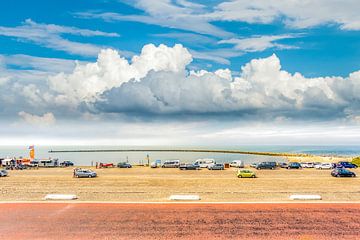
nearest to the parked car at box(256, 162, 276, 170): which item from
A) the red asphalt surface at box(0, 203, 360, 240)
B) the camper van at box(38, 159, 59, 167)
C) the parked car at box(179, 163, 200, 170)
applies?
the parked car at box(179, 163, 200, 170)

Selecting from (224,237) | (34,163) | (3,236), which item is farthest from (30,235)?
(34,163)

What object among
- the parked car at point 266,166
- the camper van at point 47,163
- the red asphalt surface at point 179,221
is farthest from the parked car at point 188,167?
the red asphalt surface at point 179,221

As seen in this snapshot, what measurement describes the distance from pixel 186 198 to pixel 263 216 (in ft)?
22.8

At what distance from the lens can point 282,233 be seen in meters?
19.1

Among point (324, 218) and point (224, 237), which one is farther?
point (324, 218)

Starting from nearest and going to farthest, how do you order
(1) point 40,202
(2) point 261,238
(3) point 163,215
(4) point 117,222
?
1. (2) point 261,238
2. (4) point 117,222
3. (3) point 163,215
4. (1) point 40,202

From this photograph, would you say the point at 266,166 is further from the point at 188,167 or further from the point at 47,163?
the point at 47,163

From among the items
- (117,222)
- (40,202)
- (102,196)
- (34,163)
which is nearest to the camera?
(117,222)

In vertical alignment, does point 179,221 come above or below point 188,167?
below

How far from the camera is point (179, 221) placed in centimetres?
2142

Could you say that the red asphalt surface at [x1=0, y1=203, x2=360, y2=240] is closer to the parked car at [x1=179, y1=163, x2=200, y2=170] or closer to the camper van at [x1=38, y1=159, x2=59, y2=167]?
the parked car at [x1=179, y1=163, x2=200, y2=170]

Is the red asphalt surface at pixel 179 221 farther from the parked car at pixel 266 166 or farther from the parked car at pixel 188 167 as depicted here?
the parked car at pixel 266 166

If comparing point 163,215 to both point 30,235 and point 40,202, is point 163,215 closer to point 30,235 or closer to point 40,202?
point 30,235

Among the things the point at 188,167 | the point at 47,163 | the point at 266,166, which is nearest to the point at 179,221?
the point at 188,167
